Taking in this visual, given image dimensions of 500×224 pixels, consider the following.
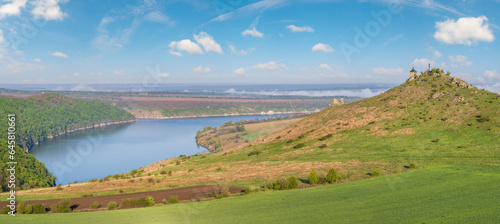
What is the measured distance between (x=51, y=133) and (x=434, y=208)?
750ft

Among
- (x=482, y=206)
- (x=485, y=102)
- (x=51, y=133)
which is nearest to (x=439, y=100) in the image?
(x=485, y=102)

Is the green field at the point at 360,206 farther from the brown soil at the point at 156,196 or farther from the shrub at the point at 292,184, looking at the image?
the brown soil at the point at 156,196

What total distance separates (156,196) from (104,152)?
130 meters

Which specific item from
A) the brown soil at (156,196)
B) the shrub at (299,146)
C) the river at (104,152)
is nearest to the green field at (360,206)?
the brown soil at (156,196)

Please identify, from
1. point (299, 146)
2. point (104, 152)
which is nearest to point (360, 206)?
point (299, 146)

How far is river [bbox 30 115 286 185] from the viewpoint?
11068 cm

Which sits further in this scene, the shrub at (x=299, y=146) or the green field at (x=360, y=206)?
the shrub at (x=299, y=146)

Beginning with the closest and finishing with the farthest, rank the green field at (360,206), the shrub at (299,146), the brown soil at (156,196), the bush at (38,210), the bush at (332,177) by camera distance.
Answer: the green field at (360,206), the bush at (38,210), the brown soil at (156,196), the bush at (332,177), the shrub at (299,146)

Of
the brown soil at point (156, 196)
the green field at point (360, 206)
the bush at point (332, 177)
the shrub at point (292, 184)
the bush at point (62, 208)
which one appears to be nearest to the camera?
the green field at point (360, 206)

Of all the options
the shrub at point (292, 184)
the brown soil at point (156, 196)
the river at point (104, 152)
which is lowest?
the river at point (104, 152)

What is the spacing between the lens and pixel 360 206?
66.3 feet

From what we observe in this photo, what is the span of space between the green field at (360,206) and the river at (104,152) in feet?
293

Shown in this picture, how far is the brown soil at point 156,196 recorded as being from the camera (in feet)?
92.4

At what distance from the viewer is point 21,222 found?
20.5 meters
